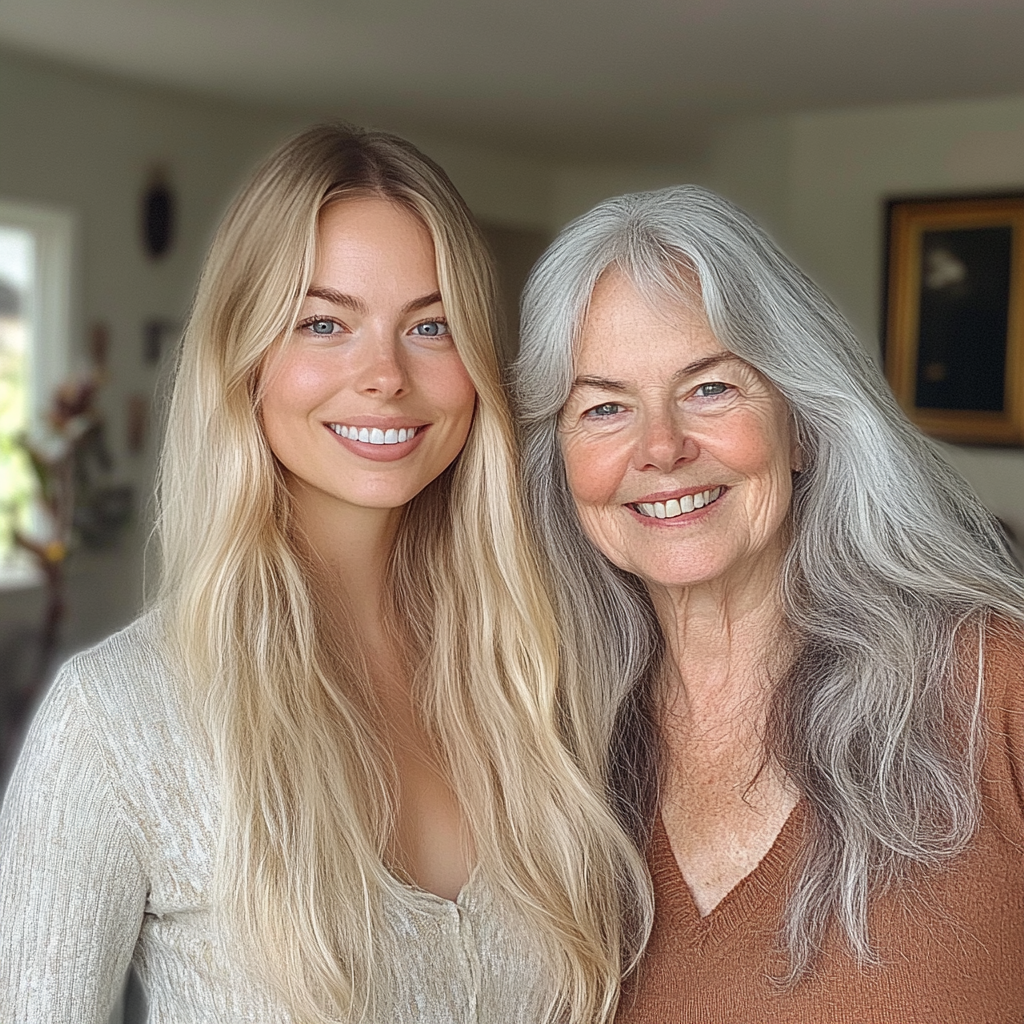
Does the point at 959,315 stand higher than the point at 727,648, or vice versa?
the point at 959,315

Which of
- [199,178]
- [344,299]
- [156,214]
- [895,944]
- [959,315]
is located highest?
[199,178]

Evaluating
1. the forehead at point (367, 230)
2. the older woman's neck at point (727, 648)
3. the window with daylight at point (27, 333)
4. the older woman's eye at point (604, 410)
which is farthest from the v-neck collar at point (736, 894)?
the window with daylight at point (27, 333)

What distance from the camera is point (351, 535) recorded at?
67.6 inches

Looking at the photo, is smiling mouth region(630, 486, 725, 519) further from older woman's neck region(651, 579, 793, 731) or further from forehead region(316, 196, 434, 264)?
forehead region(316, 196, 434, 264)

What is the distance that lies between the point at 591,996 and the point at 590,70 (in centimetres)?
467

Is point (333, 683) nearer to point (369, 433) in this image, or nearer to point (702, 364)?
point (369, 433)

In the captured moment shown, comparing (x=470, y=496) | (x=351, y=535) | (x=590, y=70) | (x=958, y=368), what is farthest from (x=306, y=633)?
(x=958, y=368)

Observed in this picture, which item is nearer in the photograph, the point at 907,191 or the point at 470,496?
the point at 470,496

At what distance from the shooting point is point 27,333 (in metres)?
5.74

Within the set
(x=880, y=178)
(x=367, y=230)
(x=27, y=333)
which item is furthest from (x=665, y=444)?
(x=880, y=178)

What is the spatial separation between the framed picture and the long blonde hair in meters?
5.05

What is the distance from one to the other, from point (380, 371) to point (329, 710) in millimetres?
405

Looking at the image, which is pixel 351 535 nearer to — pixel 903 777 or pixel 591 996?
pixel 591 996

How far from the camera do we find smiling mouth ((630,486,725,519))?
1602 mm
